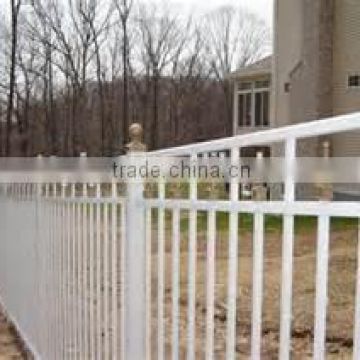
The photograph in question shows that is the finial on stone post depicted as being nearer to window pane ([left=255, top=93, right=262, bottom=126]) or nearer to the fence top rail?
the fence top rail

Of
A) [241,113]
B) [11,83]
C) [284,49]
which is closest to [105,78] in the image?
[11,83]

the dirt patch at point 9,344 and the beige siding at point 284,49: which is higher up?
the beige siding at point 284,49

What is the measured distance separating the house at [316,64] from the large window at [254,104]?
4660mm

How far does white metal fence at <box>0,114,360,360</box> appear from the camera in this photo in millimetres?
1486

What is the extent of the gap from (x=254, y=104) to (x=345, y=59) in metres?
10.1

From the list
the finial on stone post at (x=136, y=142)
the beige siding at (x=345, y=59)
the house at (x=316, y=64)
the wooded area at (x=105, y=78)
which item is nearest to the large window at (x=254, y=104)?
the house at (x=316, y=64)

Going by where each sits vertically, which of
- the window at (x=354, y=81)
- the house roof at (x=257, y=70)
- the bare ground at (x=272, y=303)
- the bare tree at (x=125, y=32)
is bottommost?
the bare ground at (x=272, y=303)

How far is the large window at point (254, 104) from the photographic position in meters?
23.8

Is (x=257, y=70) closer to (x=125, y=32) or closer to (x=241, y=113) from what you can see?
(x=241, y=113)

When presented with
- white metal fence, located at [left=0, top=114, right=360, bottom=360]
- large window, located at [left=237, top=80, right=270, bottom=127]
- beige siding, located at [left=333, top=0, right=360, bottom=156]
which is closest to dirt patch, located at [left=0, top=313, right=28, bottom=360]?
white metal fence, located at [left=0, top=114, right=360, bottom=360]

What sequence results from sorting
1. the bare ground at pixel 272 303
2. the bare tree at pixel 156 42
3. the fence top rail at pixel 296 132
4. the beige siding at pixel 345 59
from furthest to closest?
the bare tree at pixel 156 42 < the beige siding at pixel 345 59 < the bare ground at pixel 272 303 < the fence top rail at pixel 296 132

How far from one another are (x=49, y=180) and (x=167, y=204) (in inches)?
76.9

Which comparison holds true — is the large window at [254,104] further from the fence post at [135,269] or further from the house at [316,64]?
the fence post at [135,269]

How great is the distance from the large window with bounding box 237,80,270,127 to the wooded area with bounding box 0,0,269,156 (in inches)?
289
